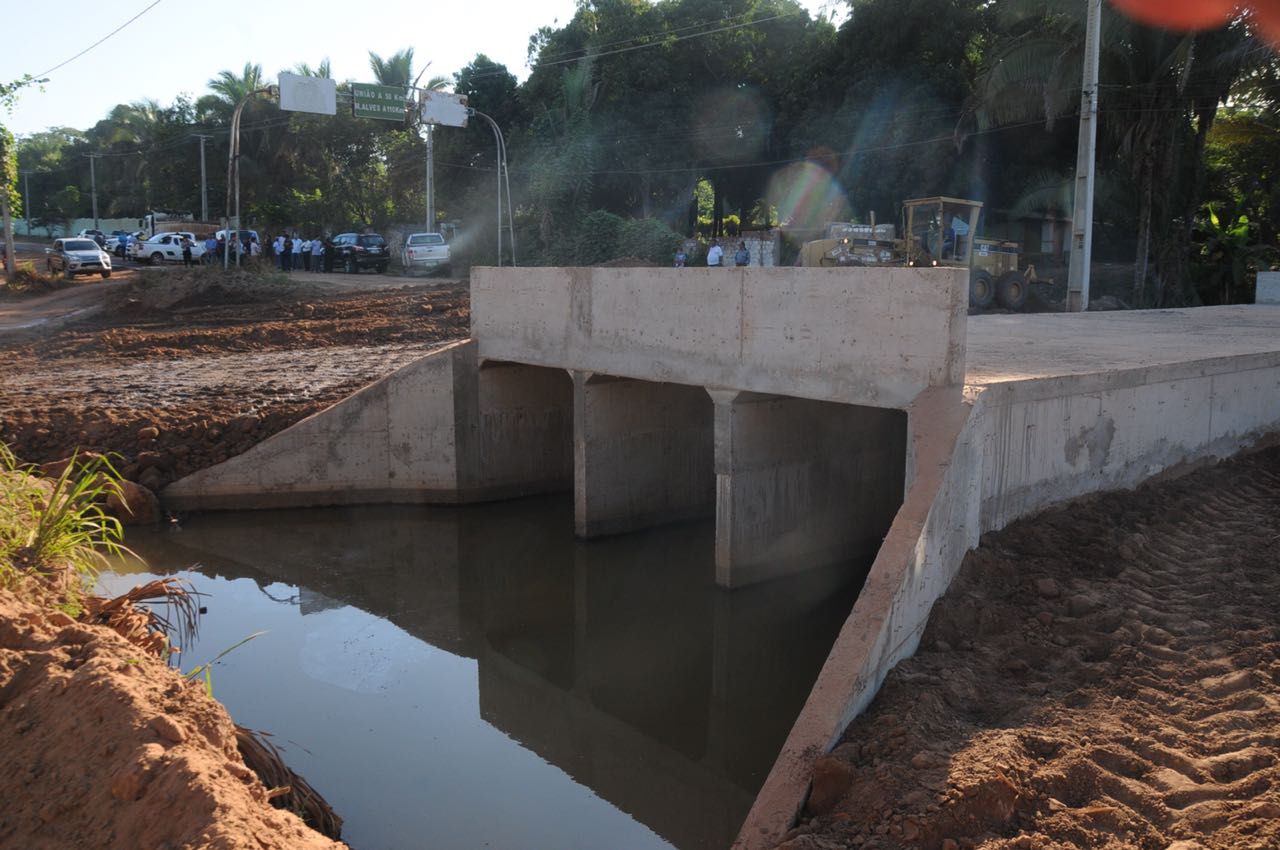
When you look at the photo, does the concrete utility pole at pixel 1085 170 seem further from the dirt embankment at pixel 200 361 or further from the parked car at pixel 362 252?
the parked car at pixel 362 252

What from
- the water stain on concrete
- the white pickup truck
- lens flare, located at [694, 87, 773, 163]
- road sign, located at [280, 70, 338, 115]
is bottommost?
the water stain on concrete

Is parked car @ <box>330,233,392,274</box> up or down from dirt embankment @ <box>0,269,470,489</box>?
up

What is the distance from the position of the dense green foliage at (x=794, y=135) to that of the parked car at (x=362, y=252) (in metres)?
5.67

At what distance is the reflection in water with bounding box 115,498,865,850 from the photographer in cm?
787

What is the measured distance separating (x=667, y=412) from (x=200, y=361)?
407 inches

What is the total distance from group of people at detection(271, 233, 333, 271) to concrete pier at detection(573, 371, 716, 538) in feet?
88.9

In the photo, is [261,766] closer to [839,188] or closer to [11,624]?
[11,624]

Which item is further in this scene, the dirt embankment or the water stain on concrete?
the dirt embankment

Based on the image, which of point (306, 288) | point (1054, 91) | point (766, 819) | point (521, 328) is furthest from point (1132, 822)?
point (306, 288)

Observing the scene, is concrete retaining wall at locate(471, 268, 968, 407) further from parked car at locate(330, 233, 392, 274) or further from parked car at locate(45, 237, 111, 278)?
parked car at locate(45, 237, 111, 278)

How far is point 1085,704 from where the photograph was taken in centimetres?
646

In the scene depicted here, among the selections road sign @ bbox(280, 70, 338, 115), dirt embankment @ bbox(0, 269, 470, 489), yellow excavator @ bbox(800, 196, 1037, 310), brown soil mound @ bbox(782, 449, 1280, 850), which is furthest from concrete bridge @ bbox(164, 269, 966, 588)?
road sign @ bbox(280, 70, 338, 115)

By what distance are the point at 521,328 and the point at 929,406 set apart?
7143 mm

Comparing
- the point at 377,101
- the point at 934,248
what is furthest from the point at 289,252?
the point at 934,248
